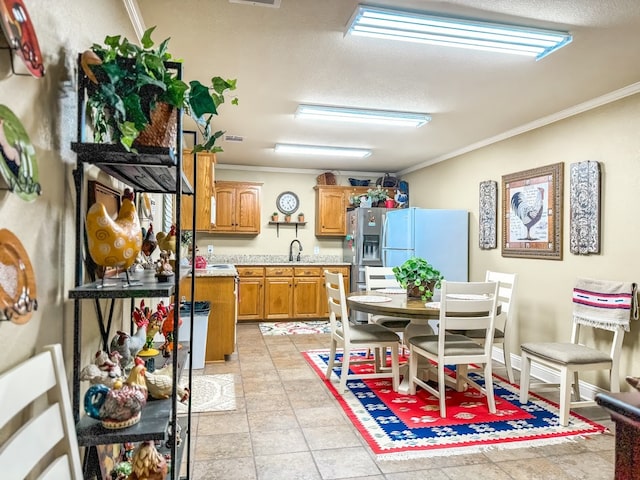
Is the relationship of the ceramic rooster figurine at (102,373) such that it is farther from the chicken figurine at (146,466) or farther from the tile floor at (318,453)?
the tile floor at (318,453)

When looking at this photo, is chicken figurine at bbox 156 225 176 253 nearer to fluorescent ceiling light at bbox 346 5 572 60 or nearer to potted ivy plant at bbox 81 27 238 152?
potted ivy plant at bbox 81 27 238 152

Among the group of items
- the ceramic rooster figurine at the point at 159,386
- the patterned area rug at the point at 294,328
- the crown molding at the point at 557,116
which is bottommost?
the patterned area rug at the point at 294,328

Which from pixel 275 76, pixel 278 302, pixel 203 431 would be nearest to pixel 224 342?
pixel 203 431

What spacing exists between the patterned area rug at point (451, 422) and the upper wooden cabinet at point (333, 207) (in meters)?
3.69

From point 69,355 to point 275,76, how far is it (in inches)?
95.3

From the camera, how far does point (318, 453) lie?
8.25ft

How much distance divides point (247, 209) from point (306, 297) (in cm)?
168

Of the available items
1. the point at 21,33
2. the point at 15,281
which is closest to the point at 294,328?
the point at 15,281

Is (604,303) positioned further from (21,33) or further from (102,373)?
(21,33)

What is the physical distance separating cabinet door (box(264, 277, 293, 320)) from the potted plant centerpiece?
122 inches

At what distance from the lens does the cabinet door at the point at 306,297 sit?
660 centimetres

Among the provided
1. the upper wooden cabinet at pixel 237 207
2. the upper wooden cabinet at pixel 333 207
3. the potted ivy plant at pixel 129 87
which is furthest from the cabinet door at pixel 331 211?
the potted ivy plant at pixel 129 87

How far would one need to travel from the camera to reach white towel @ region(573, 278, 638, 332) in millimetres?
3084

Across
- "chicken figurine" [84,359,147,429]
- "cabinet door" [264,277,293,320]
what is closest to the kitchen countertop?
"cabinet door" [264,277,293,320]
